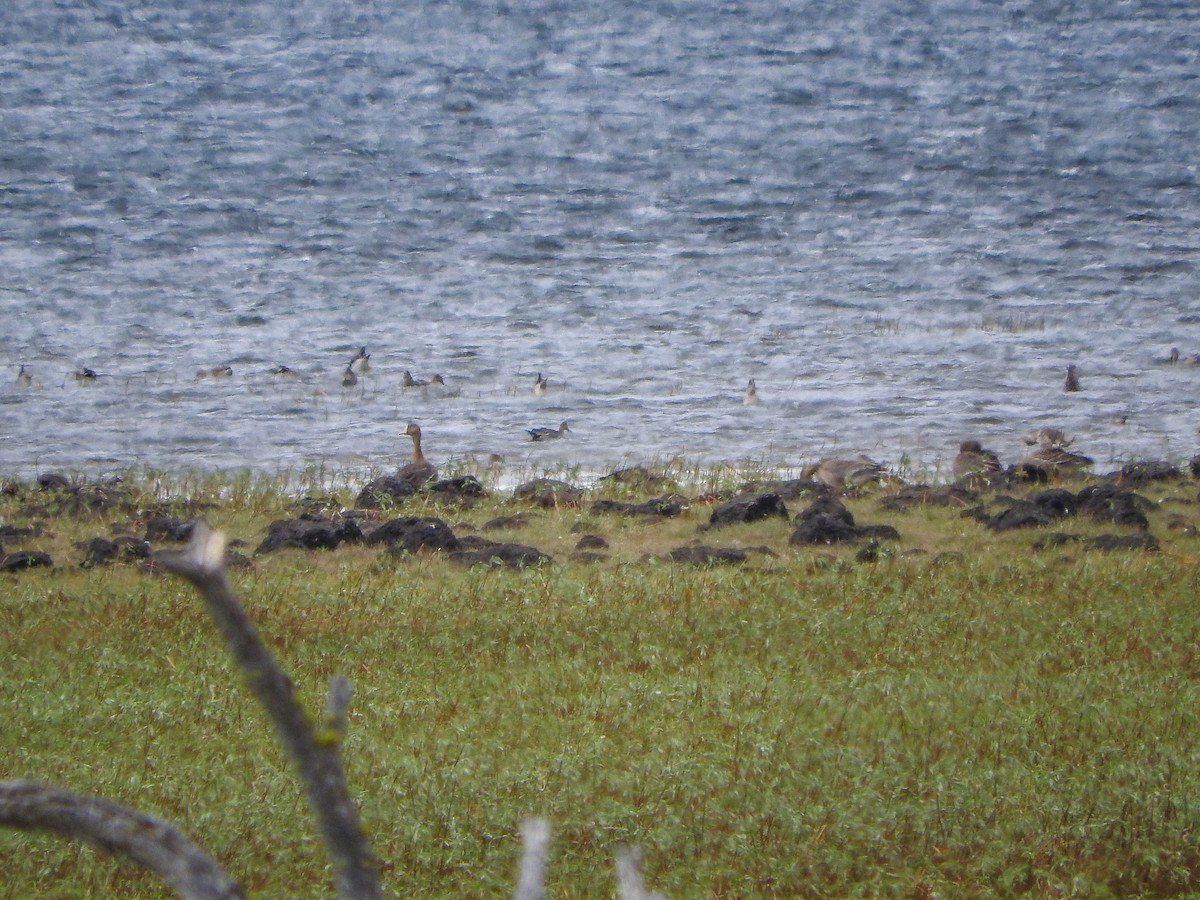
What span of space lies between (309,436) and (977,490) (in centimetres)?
884

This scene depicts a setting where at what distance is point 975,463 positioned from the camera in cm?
1761

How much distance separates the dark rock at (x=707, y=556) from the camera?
12.9 m

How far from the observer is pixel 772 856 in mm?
6879

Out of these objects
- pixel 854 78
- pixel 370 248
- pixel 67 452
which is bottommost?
pixel 67 452

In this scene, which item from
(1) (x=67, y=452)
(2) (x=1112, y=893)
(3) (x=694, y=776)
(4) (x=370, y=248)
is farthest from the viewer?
(4) (x=370, y=248)

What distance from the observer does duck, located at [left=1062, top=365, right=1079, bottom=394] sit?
2222 centimetres

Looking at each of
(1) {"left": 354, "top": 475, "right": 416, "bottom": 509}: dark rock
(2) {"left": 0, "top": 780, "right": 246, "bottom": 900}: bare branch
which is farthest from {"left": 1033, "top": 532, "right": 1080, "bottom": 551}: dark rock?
(2) {"left": 0, "top": 780, "right": 246, "bottom": 900}: bare branch

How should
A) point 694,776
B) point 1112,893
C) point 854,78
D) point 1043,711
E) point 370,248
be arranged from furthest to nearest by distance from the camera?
point 854,78
point 370,248
point 1043,711
point 694,776
point 1112,893

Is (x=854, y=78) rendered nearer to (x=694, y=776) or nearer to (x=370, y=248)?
(x=370, y=248)

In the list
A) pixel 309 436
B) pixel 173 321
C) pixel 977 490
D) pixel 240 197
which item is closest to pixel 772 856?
pixel 977 490

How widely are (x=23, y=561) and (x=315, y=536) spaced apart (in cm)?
245

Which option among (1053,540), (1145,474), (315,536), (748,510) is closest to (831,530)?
(748,510)

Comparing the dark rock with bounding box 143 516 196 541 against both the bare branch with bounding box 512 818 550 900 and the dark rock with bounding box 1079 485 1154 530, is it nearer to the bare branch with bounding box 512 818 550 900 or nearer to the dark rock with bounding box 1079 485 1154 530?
the dark rock with bounding box 1079 485 1154 530

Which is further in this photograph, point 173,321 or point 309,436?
point 173,321
